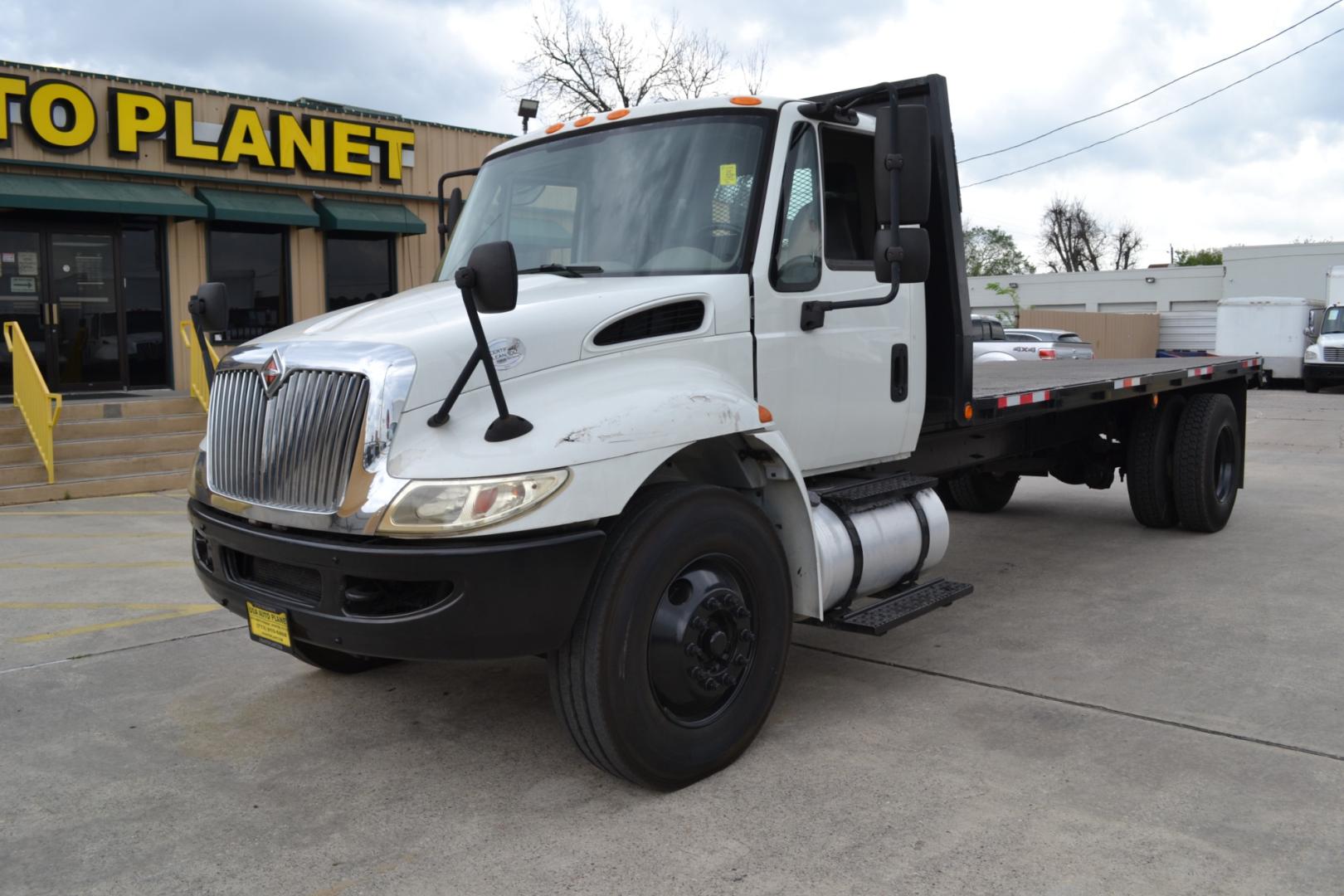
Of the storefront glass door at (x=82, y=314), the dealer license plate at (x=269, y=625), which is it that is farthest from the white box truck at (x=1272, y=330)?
the dealer license plate at (x=269, y=625)

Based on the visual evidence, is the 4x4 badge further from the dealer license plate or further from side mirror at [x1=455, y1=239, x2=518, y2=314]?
side mirror at [x1=455, y1=239, x2=518, y2=314]

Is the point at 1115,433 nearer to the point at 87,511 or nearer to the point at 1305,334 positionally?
the point at 87,511

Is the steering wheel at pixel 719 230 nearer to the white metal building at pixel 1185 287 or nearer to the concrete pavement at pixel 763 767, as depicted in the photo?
the concrete pavement at pixel 763 767

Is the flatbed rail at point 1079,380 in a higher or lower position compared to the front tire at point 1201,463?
higher

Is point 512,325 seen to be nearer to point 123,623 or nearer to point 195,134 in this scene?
point 123,623

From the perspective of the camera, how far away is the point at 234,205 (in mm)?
16359

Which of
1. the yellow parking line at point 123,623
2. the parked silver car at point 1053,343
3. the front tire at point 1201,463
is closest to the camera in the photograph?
the yellow parking line at point 123,623

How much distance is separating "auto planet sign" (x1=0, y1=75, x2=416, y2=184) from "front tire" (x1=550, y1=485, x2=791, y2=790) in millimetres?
14417

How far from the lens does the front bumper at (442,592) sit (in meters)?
3.36

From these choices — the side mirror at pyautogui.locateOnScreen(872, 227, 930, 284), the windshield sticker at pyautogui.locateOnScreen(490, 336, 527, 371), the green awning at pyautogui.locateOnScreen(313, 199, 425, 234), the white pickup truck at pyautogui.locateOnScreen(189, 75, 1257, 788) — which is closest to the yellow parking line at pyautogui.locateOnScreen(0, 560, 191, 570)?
the white pickup truck at pyautogui.locateOnScreen(189, 75, 1257, 788)

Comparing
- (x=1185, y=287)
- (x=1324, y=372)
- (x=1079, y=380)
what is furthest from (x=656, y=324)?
(x=1185, y=287)

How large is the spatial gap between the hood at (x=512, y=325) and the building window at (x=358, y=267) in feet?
48.6

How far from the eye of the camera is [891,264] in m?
4.25

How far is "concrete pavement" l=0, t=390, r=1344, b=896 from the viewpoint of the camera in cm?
337
